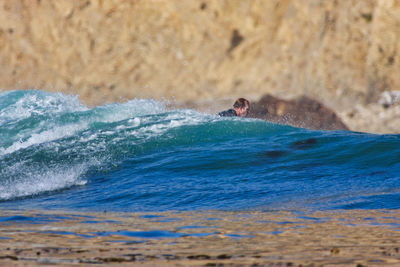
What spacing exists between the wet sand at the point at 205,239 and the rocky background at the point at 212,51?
4694mm

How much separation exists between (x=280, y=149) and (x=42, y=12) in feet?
20.3

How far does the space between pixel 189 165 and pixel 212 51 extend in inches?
141

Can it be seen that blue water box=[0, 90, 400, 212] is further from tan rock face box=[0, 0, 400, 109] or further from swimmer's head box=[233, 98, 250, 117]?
tan rock face box=[0, 0, 400, 109]

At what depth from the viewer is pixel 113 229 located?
283 centimetres

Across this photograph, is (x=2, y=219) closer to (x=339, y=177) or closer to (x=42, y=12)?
(x=339, y=177)

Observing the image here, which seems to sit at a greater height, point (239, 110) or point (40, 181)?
point (239, 110)

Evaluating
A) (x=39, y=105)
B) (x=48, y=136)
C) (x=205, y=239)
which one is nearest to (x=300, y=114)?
(x=48, y=136)

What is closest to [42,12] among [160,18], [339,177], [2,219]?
[160,18]

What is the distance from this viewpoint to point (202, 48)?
909 cm

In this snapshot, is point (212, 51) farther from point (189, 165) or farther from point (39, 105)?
point (189, 165)

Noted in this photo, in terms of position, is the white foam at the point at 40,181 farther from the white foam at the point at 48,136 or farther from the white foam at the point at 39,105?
the white foam at the point at 39,105

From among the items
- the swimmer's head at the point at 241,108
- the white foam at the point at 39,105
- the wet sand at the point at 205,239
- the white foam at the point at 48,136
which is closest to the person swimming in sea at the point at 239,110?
the swimmer's head at the point at 241,108

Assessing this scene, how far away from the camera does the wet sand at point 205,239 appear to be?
1967 millimetres

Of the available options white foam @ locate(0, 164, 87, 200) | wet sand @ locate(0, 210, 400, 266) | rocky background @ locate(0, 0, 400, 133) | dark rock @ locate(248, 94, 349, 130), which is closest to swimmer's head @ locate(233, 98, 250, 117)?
dark rock @ locate(248, 94, 349, 130)
